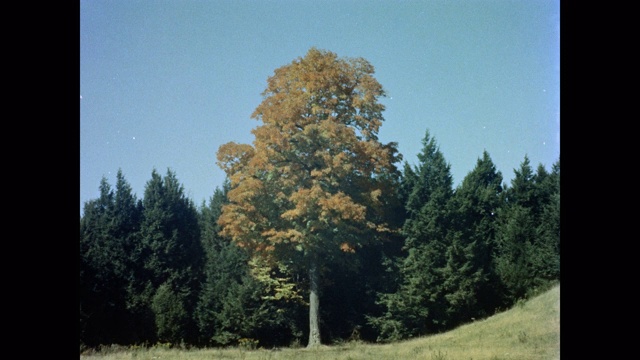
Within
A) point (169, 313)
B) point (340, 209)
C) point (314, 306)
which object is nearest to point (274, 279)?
point (314, 306)

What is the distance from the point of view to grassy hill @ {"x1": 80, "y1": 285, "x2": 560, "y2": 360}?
26.8 ft

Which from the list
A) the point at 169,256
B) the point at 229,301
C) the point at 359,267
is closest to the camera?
the point at 359,267

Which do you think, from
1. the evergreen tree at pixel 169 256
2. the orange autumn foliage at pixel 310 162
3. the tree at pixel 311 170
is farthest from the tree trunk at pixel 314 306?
the evergreen tree at pixel 169 256

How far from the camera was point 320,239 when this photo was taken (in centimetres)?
849

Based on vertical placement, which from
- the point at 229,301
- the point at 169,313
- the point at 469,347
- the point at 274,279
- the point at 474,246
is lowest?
the point at 469,347

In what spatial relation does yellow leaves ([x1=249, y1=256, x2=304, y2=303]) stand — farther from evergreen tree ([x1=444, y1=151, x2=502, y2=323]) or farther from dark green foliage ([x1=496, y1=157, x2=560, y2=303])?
dark green foliage ([x1=496, y1=157, x2=560, y2=303])

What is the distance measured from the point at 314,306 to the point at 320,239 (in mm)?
822

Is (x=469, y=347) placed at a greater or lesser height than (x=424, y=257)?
lesser

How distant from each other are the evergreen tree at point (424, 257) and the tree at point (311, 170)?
0.43 metres

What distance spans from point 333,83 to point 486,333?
3531 mm

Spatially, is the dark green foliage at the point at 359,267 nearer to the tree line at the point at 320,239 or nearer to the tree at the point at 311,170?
the tree line at the point at 320,239

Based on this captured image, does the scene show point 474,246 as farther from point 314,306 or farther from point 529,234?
point 314,306
